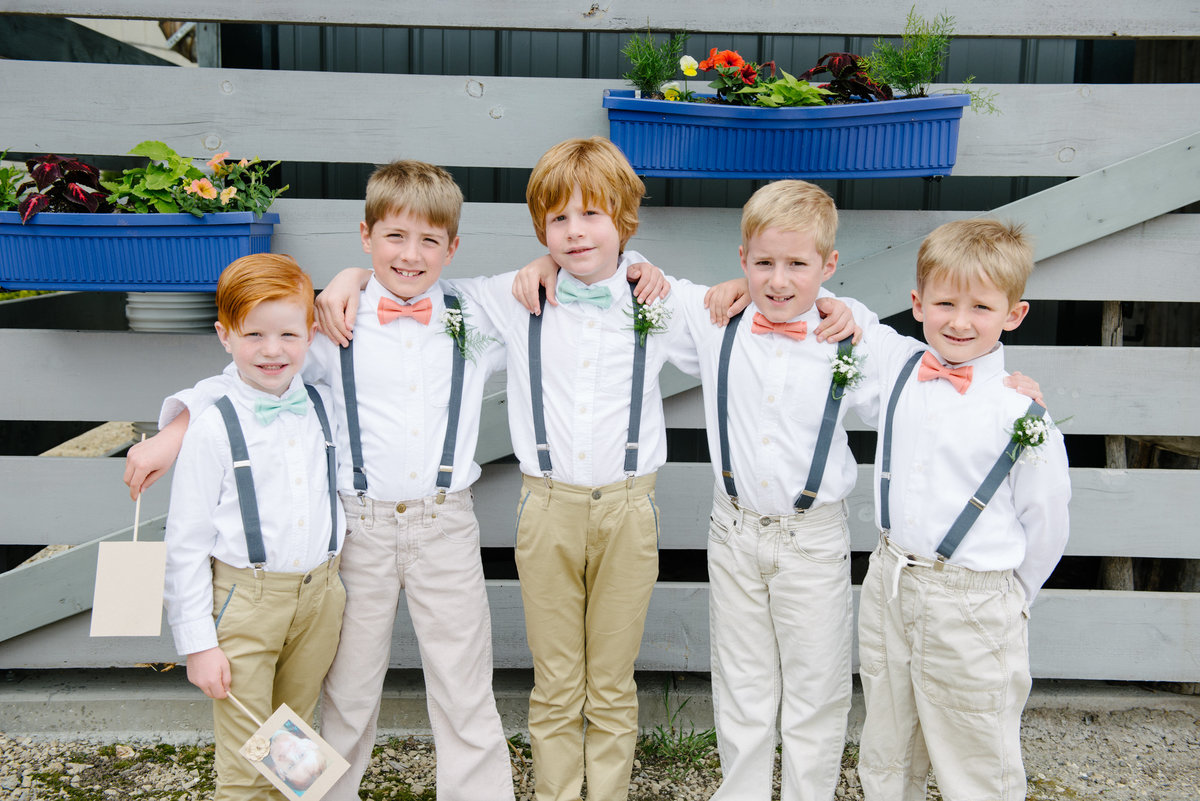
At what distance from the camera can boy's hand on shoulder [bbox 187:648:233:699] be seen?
6.92ft

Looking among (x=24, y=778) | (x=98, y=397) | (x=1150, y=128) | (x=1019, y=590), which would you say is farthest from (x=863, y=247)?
(x=24, y=778)

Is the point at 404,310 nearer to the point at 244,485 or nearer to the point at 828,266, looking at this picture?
the point at 244,485

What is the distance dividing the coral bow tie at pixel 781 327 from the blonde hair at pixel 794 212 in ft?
0.58

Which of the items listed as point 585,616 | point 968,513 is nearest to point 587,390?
point 585,616

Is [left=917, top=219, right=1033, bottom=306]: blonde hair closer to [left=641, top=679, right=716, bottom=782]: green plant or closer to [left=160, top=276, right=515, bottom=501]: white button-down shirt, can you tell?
[left=160, top=276, right=515, bottom=501]: white button-down shirt

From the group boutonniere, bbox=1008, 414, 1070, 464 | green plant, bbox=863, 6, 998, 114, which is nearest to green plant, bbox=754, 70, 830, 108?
green plant, bbox=863, 6, 998, 114

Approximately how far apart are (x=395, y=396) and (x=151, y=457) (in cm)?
56

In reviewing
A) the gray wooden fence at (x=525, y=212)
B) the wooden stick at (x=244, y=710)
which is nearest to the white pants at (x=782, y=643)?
the gray wooden fence at (x=525, y=212)

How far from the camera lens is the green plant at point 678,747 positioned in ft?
9.86

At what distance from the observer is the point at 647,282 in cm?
243

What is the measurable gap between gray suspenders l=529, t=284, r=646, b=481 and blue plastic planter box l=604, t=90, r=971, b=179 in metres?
0.49

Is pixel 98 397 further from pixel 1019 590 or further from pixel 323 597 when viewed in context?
pixel 1019 590

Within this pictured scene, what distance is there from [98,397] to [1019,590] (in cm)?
270

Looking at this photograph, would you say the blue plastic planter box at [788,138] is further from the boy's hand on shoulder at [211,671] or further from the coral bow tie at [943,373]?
the boy's hand on shoulder at [211,671]
